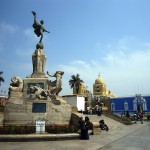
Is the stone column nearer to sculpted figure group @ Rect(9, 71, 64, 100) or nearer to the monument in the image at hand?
the monument

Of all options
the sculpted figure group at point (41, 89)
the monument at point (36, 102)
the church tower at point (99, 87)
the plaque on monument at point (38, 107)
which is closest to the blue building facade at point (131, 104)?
the church tower at point (99, 87)

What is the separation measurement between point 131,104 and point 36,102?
4010 cm

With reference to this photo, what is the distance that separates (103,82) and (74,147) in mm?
77240

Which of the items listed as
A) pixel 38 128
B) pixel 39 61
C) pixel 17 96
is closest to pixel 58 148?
pixel 38 128

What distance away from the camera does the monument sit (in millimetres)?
18391

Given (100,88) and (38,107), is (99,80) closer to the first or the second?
(100,88)

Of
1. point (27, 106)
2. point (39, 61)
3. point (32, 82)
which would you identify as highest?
point (39, 61)

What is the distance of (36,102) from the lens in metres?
18.8

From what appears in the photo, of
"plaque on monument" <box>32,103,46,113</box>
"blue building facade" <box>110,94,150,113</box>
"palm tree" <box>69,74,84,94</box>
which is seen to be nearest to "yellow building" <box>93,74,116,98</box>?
"palm tree" <box>69,74,84,94</box>

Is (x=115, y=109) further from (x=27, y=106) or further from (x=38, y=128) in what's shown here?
(x=38, y=128)

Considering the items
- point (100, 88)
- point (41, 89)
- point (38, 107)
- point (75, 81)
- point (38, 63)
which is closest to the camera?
point (38, 107)

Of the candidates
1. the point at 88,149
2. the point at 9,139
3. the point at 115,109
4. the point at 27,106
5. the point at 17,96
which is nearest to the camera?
the point at 88,149

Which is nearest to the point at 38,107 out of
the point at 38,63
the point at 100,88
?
the point at 38,63

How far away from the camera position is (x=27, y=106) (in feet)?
61.1
